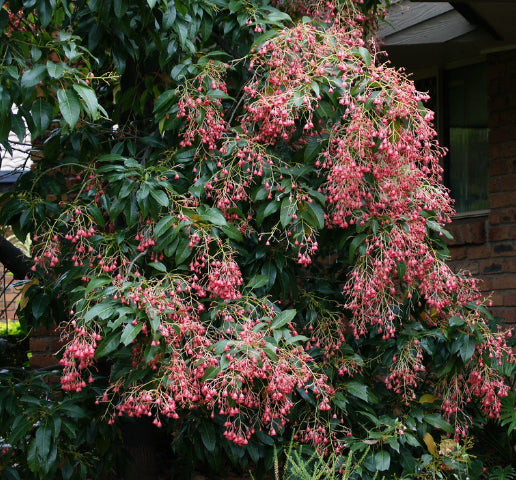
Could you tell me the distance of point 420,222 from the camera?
3309mm

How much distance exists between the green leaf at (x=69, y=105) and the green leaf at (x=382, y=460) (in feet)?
6.52

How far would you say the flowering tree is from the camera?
2936 mm

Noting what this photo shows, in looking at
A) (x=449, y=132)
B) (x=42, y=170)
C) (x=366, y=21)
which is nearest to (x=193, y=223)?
(x=42, y=170)

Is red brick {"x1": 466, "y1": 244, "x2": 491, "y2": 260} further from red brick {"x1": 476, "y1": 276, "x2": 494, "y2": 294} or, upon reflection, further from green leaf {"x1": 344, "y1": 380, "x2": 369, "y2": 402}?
green leaf {"x1": 344, "y1": 380, "x2": 369, "y2": 402}

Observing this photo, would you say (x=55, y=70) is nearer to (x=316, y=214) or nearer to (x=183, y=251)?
(x=183, y=251)

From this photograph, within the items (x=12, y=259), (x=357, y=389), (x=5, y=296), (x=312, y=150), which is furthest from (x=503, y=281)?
(x=5, y=296)

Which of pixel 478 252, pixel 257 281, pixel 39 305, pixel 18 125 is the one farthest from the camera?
pixel 478 252

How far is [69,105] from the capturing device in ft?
9.36

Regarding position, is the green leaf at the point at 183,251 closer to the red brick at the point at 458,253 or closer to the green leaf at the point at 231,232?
the green leaf at the point at 231,232

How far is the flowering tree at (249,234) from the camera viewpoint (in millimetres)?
2936

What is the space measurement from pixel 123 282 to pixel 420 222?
4.32 feet

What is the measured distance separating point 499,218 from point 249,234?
103 inches

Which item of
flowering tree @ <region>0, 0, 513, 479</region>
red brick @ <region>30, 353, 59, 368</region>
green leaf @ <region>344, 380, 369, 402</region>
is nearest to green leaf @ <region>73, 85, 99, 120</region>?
flowering tree @ <region>0, 0, 513, 479</region>

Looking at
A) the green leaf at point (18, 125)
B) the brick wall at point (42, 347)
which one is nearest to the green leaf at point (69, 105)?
the green leaf at point (18, 125)
